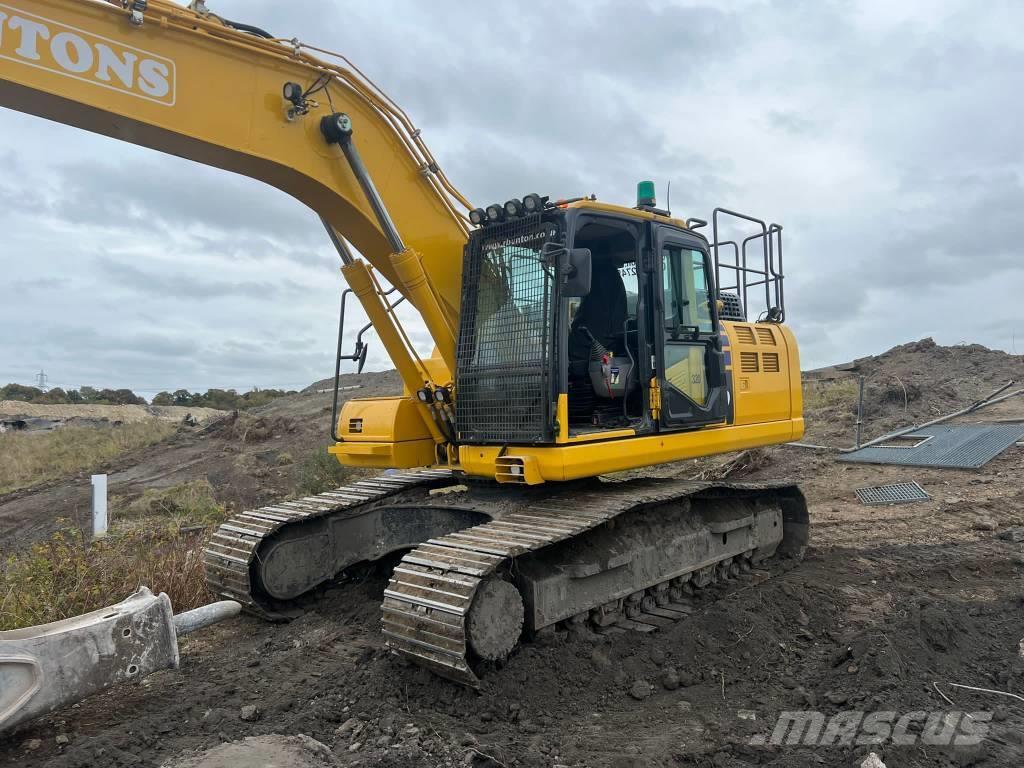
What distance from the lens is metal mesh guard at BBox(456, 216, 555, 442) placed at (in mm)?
5266

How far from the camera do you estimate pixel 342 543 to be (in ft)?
21.3

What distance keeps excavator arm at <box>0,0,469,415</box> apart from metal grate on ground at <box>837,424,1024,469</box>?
325 inches

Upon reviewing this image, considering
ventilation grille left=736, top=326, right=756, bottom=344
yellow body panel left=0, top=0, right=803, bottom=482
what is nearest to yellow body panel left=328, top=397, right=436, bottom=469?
yellow body panel left=0, top=0, right=803, bottom=482

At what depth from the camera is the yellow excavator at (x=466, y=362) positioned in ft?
14.5

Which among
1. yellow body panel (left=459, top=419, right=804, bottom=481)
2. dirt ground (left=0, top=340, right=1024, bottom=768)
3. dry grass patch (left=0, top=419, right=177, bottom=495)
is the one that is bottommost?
dirt ground (left=0, top=340, right=1024, bottom=768)

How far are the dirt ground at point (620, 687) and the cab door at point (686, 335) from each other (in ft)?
5.03

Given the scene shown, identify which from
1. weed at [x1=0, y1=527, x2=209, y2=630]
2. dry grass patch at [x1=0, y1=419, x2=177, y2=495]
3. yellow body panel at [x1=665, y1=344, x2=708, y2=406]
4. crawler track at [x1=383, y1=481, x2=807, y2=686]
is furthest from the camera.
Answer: dry grass patch at [x1=0, y1=419, x2=177, y2=495]

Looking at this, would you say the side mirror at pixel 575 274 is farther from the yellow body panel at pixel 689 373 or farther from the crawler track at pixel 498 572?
the crawler track at pixel 498 572

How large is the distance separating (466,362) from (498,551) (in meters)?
1.63

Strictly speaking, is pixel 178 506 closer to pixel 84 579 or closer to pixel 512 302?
pixel 84 579

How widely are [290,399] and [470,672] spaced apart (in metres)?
27.6

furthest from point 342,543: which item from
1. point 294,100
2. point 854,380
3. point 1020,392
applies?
point 854,380

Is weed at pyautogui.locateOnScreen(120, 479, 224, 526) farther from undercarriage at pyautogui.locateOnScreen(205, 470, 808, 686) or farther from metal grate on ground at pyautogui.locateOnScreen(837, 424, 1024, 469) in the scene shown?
metal grate on ground at pyautogui.locateOnScreen(837, 424, 1024, 469)

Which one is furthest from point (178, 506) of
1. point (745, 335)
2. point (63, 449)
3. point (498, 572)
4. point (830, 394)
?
point (830, 394)
